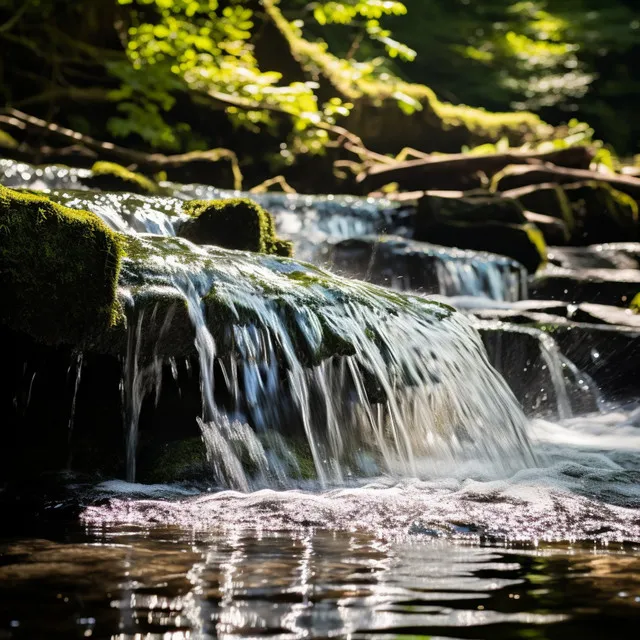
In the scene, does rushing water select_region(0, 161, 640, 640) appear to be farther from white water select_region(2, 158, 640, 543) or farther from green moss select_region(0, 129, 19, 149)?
green moss select_region(0, 129, 19, 149)

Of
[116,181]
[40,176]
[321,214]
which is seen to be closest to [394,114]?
[321,214]

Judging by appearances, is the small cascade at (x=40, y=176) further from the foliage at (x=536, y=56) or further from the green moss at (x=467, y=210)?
the foliage at (x=536, y=56)

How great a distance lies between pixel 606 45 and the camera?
22.3 m

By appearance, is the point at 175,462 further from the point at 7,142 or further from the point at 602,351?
the point at 7,142

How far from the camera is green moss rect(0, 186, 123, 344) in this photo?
14.2 ft

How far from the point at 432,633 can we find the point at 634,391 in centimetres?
574

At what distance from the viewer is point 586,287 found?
934 cm

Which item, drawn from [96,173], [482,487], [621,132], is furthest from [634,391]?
[621,132]

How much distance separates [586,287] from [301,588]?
7614 millimetres

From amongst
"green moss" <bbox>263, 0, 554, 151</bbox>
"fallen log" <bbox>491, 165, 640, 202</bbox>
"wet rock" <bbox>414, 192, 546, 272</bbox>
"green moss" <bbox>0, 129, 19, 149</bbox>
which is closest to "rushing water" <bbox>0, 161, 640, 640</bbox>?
"wet rock" <bbox>414, 192, 546, 272</bbox>

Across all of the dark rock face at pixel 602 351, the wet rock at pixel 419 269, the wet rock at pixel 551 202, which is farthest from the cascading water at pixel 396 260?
the wet rock at pixel 551 202

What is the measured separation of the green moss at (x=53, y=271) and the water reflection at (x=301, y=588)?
59.1 inches

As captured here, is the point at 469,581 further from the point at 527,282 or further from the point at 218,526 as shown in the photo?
the point at 527,282

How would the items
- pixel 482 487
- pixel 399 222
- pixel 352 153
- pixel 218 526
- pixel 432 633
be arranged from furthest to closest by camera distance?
pixel 352 153, pixel 399 222, pixel 482 487, pixel 218 526, pixel 432 633
